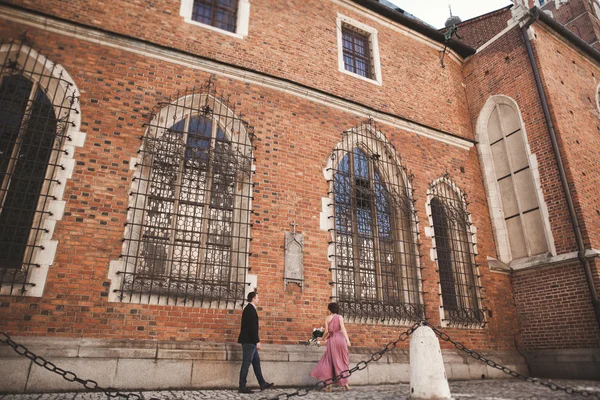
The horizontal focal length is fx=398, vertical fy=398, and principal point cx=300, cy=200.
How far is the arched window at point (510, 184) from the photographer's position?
985 centimetres

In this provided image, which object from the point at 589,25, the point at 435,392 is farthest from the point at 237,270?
the point at 589,25

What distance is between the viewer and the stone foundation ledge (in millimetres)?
5199

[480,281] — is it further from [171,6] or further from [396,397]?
[171,6]

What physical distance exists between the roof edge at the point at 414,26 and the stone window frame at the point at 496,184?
2.08 meters

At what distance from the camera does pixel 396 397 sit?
17.7 feet

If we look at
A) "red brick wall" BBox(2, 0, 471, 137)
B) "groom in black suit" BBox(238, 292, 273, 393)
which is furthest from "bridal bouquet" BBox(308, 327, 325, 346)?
"red brick wall" BBox(2, 0, 471, 137)

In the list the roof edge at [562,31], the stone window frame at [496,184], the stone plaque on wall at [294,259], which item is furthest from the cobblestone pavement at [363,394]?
the roof edge at [562,31]

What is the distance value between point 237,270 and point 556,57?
10.7m

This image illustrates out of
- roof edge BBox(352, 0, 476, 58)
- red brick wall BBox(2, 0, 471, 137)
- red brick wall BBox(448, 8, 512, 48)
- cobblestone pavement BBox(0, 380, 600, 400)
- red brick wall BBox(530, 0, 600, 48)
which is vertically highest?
red brick wall BBox(530, 0, 600, 48)

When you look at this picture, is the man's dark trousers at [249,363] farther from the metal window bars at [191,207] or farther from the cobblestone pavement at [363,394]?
the metal window bars at [191,207]

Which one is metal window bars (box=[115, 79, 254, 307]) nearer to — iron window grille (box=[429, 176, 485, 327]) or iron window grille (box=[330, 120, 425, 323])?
iron window grille (box=[330, 120, 425, 323])

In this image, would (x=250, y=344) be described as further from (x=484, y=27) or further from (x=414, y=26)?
(x=484, y=27)

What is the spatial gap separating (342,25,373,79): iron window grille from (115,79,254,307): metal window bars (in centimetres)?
403

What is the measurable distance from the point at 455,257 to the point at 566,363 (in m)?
3.06
